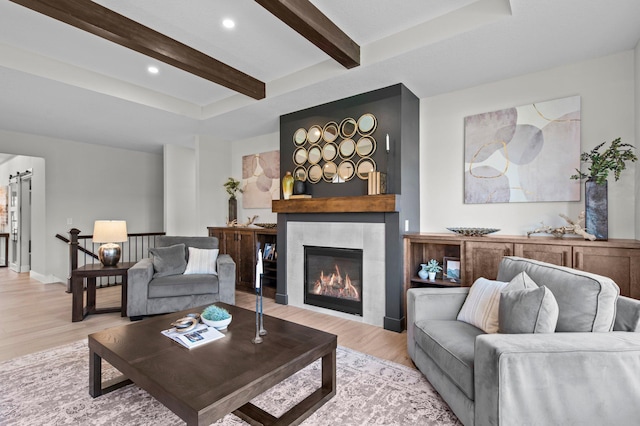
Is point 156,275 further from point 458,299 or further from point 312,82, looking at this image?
point 458,299

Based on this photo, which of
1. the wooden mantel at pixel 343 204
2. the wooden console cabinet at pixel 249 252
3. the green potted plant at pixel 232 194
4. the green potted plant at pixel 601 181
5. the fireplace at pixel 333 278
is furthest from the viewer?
the green potted plant at pixel 232 194

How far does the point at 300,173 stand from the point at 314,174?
221 mm

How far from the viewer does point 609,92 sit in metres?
2.94

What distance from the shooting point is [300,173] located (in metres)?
4.32

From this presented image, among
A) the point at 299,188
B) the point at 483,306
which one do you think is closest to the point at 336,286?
the point at 299,188

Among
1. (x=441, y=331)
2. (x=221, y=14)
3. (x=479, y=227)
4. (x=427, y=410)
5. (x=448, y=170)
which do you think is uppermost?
(x=221, y=14)

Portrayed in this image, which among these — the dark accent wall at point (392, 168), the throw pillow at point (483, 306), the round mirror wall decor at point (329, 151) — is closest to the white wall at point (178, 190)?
the round mirror wall decor at point (329, 151)

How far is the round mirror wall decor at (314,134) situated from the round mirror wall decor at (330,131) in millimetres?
67

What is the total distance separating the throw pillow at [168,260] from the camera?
396 centimetres

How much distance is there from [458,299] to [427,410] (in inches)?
32.6

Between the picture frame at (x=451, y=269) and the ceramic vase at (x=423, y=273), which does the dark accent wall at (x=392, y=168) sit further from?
the picture frame at (x=451, y=269)

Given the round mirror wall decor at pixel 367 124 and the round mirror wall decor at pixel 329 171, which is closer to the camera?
the round mirror wall decor at pixel 367 124

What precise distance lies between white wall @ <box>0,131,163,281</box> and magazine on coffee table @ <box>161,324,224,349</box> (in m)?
5.27

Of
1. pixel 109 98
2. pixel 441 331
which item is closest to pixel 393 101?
pixel 441 331
